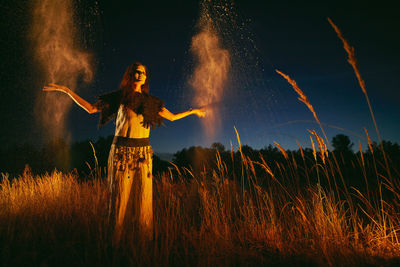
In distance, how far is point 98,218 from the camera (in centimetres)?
275

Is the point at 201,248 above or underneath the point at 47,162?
underneath

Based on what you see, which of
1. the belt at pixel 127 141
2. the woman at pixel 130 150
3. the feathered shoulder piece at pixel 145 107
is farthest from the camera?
the feathered shoulder piece at pixel 145 107

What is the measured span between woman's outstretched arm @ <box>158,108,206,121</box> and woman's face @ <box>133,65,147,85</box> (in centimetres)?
50

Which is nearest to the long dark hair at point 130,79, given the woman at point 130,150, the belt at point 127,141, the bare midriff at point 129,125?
the woman at point 130,150

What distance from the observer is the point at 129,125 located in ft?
8.00

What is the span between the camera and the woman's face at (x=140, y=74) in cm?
264

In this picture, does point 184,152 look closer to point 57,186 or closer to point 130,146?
point 57,186

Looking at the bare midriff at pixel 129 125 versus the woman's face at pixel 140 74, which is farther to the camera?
the woman's face at pixel 140 74

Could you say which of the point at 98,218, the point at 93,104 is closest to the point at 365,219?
the point at 98,218

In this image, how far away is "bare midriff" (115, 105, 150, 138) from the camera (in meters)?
2.43

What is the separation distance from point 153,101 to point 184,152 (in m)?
22.1

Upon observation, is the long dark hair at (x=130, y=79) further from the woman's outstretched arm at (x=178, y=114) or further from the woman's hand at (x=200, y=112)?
the woman's hand at (x=200, y=112)

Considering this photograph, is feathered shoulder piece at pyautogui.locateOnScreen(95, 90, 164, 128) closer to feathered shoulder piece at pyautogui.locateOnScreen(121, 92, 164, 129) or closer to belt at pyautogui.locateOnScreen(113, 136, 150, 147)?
feathered shoulder piece at pyautogui.locateOnScreen(121, 92, 164, 129)

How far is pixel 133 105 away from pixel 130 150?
0.58 m
